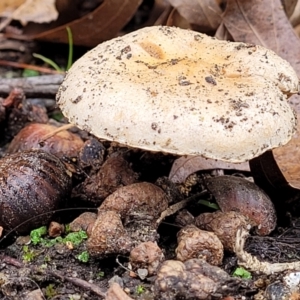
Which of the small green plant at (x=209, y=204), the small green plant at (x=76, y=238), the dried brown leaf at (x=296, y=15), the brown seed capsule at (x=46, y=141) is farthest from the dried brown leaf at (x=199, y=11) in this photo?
the small green plant at (x=76, y=238)

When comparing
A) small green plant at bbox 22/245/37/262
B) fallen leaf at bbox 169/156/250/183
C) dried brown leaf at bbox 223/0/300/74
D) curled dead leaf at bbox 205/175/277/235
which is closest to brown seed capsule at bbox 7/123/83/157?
fallen leaf at bbox 169/156/250/183

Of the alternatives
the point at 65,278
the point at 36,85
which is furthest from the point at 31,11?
the point at 65,278

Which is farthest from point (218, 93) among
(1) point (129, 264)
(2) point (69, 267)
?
(2) point (69, 267)

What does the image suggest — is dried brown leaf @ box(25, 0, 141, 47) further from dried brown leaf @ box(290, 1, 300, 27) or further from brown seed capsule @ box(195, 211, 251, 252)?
brown seed capsule @ box(195, 211, 251, 252)

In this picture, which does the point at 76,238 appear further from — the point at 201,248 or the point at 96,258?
the point at 201,248

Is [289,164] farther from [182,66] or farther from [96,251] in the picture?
[96,251]
